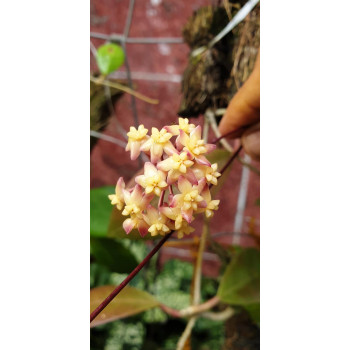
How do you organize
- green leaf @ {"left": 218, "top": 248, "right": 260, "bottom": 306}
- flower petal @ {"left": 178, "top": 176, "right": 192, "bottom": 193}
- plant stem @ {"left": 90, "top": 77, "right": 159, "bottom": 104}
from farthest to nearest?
plant stem @ {"left": 90, "top": 77, "right": 159, "bottom": 104} < green leaf @ {"left": 218, "top": 248, "right": 260, "bottom": 306} < flower petal @ {"left": 178, "top": 176, "right": 192, "bottom": 193}

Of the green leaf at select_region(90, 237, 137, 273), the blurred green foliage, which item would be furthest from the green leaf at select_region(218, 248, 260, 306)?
the green leaf at select_region(90, 237, 137, 273)

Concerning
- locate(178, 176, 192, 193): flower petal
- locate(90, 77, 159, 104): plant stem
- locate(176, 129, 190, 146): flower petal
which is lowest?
locate(178, 176, 192, 193): flower petal

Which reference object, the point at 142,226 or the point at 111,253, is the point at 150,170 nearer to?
the point at 142,226

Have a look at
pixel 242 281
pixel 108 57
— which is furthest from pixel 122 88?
pixel 242 281

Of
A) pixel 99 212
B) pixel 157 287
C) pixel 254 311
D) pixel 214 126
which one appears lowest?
pixel 157 287

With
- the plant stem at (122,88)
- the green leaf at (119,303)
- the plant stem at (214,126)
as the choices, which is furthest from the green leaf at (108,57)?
the green leaf at (119,303)

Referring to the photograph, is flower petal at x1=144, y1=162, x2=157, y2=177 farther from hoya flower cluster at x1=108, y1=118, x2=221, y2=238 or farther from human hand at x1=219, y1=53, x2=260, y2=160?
human hand at x1=219, y1=53, x2=260, y2=160
